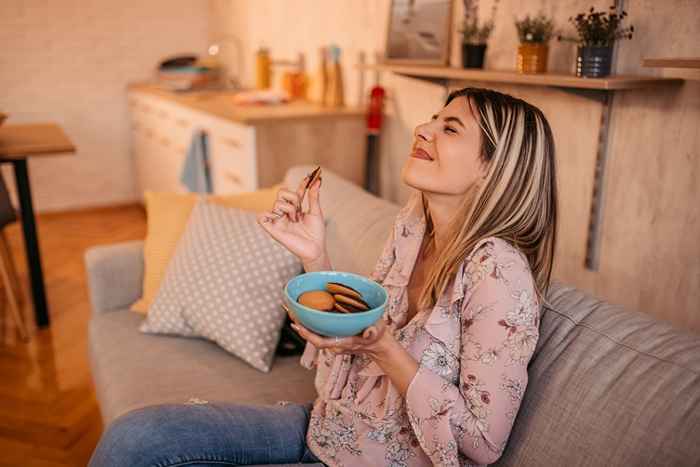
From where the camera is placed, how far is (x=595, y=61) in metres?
1.67

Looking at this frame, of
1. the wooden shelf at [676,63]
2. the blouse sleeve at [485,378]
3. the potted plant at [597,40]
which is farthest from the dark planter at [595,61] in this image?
the blouse sleeve at [485,378]

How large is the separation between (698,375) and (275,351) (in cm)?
114

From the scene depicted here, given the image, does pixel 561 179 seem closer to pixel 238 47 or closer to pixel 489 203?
pixel 489 203

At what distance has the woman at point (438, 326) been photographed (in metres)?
1.00

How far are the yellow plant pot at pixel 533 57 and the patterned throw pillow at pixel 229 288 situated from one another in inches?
35.0

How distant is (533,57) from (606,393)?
1.17m

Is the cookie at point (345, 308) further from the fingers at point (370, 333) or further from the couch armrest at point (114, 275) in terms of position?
the couch armrest at point (114, 275)

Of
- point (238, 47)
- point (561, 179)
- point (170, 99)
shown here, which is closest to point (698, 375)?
point (561, 179)

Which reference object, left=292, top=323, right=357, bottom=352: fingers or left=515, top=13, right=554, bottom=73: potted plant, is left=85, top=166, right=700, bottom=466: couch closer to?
left=292, top=323, right=357, bottom=352: fingers

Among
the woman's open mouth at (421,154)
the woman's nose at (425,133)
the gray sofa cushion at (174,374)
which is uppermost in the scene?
the woman's nose at (425,133)

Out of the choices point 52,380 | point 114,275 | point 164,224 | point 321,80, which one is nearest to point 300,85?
point 321,80

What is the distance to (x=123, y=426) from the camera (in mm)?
1168

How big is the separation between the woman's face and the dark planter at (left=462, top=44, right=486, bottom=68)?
102 cm

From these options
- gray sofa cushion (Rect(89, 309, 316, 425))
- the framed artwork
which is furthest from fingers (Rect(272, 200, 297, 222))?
the framed artwork
